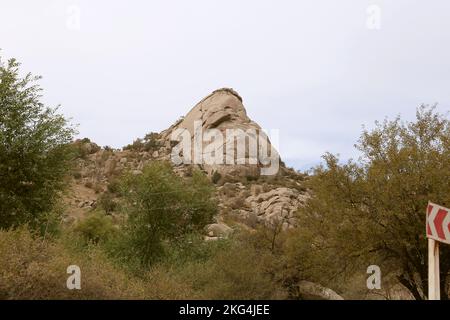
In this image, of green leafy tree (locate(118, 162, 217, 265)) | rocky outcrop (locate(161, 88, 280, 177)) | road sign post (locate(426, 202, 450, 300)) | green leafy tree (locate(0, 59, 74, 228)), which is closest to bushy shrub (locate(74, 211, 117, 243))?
green leafy tree (locate(118, 162, 217, 265))

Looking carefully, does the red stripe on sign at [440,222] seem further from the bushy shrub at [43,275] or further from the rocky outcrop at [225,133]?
the rocky outcrop at [225,133]

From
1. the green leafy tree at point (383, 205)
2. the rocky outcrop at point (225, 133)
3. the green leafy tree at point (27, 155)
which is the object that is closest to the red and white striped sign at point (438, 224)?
the green leafy tree at point (383, 205)

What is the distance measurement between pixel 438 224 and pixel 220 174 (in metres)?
45.0

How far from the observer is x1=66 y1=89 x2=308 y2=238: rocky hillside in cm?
4281

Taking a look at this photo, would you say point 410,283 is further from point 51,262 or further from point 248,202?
point 248,202

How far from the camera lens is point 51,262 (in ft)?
51.2

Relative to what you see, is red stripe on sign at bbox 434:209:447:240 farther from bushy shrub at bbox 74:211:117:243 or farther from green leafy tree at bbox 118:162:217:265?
bushy shrub at bbox 74:211:117:243

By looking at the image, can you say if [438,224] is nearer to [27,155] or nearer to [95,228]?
[27,155]

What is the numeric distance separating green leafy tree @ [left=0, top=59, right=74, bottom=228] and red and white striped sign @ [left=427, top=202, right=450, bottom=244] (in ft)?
49.0

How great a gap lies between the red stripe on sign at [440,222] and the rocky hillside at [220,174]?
24.9 meters

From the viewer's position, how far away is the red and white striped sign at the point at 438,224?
28.0ft

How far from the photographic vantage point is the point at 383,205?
19125 millimetres

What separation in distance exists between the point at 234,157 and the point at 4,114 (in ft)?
118
